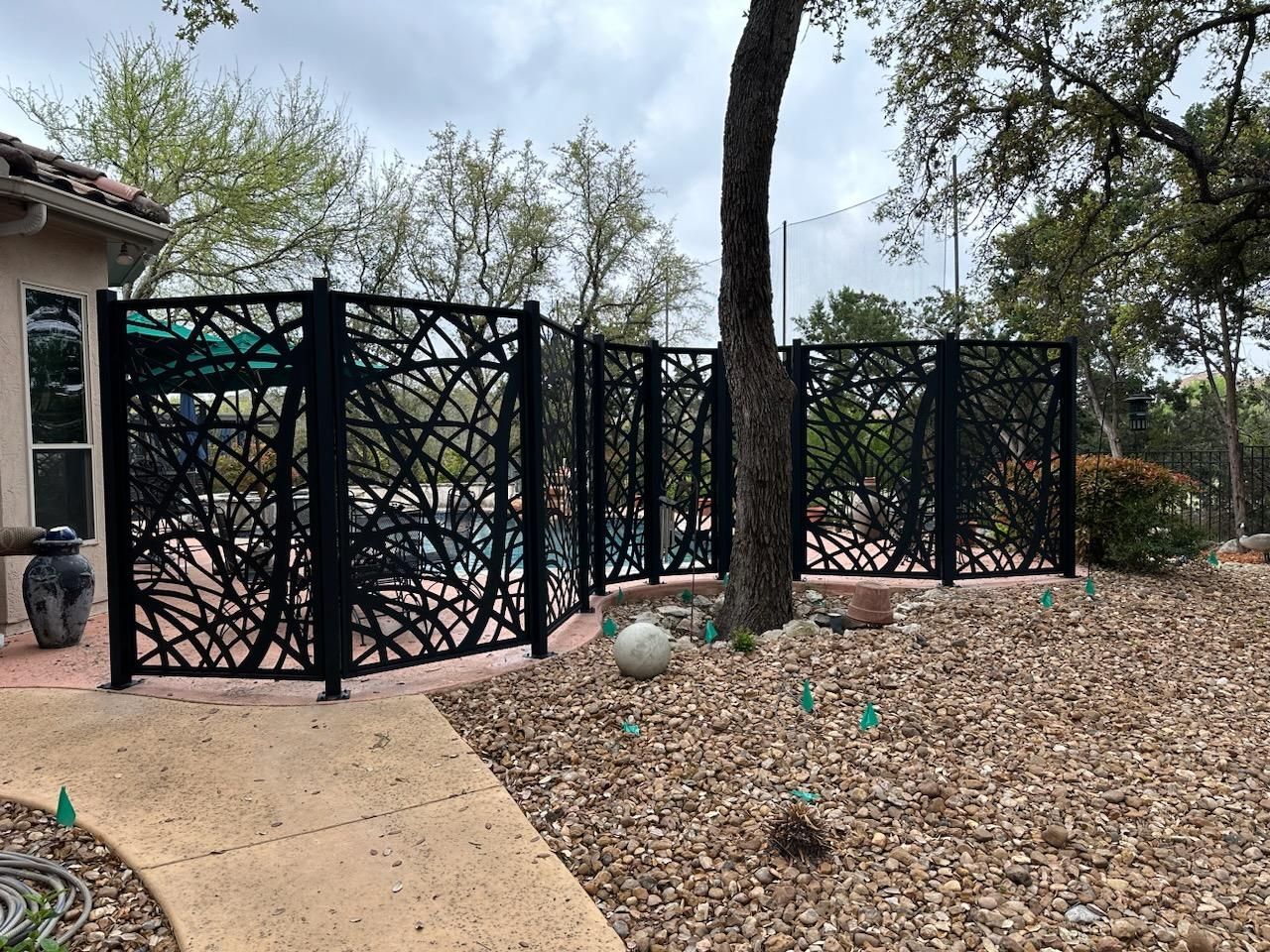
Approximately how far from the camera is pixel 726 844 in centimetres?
217

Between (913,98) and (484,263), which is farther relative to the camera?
(484,263)

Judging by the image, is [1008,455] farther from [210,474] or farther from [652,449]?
[210,474]

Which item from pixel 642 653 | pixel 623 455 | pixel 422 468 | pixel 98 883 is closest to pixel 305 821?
pixel 98 883

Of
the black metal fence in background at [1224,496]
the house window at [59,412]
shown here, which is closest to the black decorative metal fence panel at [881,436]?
the house window at [59,412]

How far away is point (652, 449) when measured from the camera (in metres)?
5.40

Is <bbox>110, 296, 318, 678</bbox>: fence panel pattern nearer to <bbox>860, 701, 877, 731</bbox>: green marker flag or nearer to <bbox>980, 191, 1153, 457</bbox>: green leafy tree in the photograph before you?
<bbox>860, 701, 877, 731</bbox>: green marker flag

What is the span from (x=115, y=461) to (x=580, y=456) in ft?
7.69

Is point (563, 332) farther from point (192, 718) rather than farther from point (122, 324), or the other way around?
point (192, 718)

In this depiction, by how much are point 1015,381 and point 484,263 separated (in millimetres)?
14862

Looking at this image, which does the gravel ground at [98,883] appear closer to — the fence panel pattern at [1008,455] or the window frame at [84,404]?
the window frame at [84,404]

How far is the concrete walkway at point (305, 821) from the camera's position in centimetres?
186

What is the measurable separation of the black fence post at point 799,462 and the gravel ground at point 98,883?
4.35m

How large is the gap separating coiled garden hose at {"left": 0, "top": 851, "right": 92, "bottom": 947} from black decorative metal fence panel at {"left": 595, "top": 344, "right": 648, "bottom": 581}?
3378 mm

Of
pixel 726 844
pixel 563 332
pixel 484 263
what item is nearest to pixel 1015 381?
pixel 563 332
